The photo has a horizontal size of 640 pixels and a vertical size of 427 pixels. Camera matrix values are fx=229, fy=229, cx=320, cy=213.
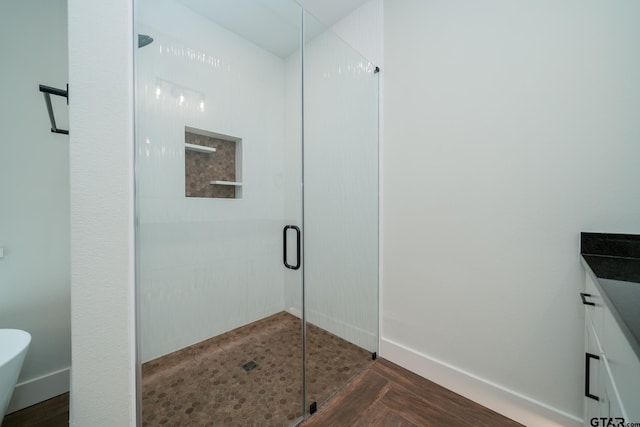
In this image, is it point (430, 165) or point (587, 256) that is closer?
point (587, 256)

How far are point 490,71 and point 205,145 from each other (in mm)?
1951

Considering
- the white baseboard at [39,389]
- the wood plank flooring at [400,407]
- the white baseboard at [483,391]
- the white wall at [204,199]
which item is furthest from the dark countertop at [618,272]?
the white baseboard at [39,389]

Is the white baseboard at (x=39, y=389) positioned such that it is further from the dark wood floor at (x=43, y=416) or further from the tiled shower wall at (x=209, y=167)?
the tiled shower wall at (x=209, y=167)

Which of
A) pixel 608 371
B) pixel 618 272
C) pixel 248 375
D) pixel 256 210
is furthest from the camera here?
pixel 256 210

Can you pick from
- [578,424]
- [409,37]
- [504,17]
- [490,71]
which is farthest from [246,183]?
[578,424]

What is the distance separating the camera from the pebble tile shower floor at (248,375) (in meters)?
1.30

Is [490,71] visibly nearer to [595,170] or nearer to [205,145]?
[595,170]

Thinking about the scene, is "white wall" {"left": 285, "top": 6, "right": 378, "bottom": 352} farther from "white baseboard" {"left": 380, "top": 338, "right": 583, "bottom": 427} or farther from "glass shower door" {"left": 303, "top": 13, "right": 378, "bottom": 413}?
"white baseboard" {"left": 380, "top": 338, "right": 583, "bottom": 427}

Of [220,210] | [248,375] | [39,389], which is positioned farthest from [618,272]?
[39,389]

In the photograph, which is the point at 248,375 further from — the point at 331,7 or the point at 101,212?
the point at 331,7

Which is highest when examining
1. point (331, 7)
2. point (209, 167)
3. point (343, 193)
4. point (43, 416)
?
point (331, 7)

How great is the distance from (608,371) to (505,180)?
38.8 inches

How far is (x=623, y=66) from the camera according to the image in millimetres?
1064

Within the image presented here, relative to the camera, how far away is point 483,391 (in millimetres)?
1434
